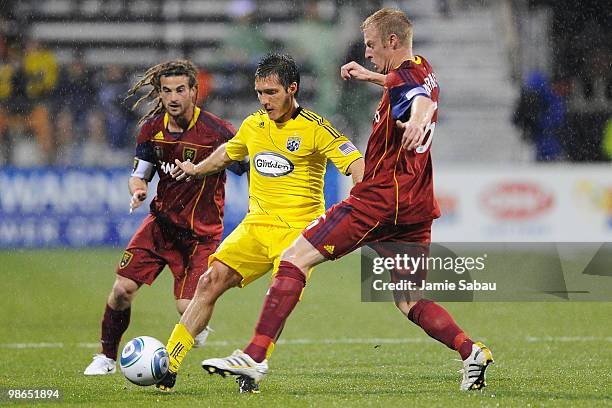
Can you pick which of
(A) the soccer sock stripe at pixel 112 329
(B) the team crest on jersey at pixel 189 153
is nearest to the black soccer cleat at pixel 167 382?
(A) the soccer sock stripe at pixel 112 329

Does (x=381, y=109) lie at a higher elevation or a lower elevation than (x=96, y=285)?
higher

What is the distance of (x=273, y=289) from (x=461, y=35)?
16.2m

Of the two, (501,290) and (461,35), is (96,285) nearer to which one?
(501,290)

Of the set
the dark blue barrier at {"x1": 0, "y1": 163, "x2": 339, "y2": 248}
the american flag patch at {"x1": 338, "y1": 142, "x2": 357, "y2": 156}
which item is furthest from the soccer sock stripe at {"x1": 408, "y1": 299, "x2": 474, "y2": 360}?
the dark blue barrier at {"x1": 0, "y1": 163, "x2": 339, "y2": 248}

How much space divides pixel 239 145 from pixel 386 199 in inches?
42.4

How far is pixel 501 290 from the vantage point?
42.7 ft

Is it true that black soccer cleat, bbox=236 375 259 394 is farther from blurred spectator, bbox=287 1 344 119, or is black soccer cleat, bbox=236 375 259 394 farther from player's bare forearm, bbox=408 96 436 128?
blurred spectator, bbox=287 1 344 119

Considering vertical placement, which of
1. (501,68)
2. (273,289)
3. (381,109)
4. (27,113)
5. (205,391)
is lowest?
(205,391)

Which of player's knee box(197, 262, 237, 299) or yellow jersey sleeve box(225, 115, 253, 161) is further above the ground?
yellow jersey sleeve box(225, 115, 253, 161)

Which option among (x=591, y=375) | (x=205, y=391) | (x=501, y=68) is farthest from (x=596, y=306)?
(x=501, y=68)

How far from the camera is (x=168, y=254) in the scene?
25.5 ft

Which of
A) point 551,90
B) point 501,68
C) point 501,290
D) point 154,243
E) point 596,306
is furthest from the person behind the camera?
point 501,68

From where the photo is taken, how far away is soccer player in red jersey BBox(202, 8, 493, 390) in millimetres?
5934

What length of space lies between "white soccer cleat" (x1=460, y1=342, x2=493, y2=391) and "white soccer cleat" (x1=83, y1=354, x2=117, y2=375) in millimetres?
2410
